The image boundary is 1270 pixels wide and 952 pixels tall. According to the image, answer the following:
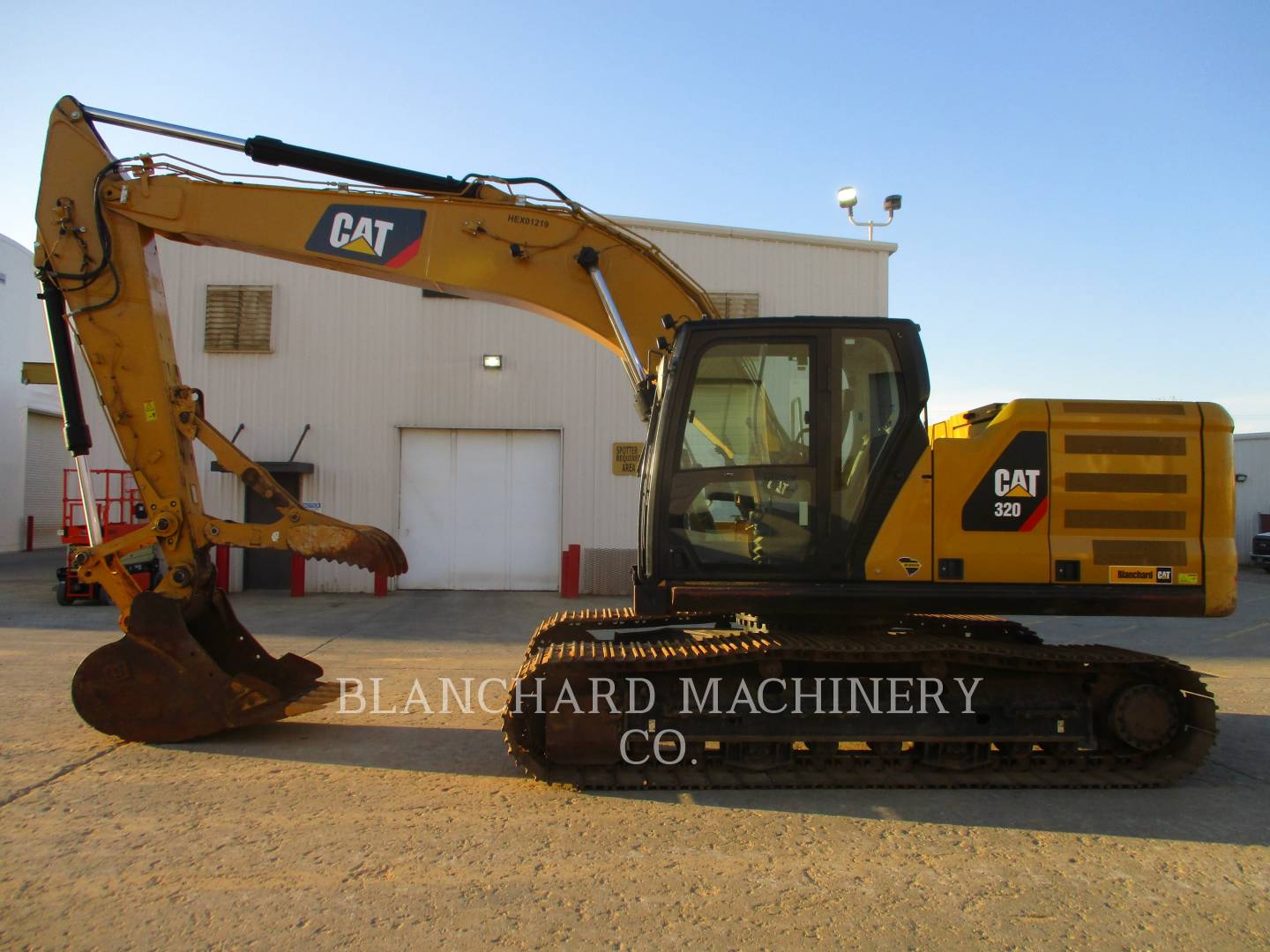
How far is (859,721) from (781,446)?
1653mm

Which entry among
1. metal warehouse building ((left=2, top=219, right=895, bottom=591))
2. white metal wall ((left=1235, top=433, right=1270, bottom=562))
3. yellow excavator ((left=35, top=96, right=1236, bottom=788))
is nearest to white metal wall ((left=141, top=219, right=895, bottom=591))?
metal warehouse building ((left=2, top=219, right=895, bottom=591))

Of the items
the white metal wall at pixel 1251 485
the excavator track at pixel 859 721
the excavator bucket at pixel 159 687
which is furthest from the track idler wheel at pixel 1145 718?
the white metal wall at pixel 1251 485

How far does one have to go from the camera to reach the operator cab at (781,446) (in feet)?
16.1

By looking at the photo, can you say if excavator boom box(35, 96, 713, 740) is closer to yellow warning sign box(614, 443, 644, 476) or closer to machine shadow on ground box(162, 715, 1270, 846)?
machine shadow on ground box(162, 715, 1270, 846)

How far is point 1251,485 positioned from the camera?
2423cm

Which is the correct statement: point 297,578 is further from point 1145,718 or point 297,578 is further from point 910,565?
point 1145,718

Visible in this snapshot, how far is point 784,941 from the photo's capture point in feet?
10.4

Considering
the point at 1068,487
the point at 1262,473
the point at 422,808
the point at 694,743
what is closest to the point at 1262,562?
the point at 1262,473

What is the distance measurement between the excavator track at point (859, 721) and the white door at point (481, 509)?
959 centimetres

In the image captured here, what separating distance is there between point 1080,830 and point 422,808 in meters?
3.31

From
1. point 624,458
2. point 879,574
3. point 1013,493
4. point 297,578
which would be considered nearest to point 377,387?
point 297,578

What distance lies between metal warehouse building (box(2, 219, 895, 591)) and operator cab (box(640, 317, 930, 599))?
935 cm

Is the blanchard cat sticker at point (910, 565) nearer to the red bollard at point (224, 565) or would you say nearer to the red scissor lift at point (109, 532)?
the red scissor lift at point (109, 532)

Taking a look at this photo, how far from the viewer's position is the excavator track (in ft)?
15.8
